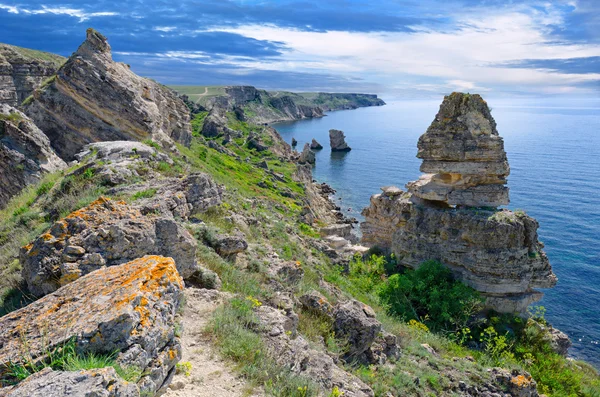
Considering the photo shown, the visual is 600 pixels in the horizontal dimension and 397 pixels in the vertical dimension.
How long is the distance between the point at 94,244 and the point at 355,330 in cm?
678

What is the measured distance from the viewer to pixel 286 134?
16788 centimetres

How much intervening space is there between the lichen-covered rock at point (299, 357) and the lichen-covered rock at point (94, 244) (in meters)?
2.66

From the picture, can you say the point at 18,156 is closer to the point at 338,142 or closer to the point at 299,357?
the point at 299,357

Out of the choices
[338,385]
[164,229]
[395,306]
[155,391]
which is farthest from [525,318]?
[155,391]

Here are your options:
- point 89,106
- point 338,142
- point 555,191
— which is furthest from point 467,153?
point 338,142

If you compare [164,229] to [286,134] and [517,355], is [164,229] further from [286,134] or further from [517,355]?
[286,134]

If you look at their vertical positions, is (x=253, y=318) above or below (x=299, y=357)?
above

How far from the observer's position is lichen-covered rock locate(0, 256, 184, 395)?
187 inches

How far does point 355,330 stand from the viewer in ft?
34.4

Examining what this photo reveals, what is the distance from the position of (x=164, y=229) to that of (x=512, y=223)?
19.8 m

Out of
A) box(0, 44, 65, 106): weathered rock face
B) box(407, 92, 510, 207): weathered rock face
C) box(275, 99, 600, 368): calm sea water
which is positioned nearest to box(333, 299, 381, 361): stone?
box(407, 92, 510, 207): weathered rock face

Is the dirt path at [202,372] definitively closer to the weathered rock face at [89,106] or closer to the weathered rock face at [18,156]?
the weathered rock face at [18,156]

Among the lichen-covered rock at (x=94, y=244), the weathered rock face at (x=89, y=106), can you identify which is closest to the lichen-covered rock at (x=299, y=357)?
the lichen-covered rock at (x=94, y=244)

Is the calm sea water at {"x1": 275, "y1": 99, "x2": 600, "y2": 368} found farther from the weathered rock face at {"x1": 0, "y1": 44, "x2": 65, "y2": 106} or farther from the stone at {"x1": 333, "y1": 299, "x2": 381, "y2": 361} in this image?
the weathered rock face at {"x1": 0, "y1": 44, "x2": 65, "y2": 106}
